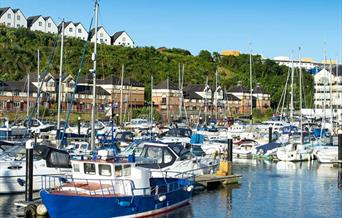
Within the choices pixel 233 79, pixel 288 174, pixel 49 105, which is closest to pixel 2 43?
pixel 49 105

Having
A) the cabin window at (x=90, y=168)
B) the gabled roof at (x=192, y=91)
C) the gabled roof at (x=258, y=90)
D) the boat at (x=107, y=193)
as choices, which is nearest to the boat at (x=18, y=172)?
the boat at (x=107, y=193)

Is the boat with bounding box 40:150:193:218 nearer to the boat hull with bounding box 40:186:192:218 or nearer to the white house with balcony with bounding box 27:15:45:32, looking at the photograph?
the boat hull with bounding box 40:186:192:218

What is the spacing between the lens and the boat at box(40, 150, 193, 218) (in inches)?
929

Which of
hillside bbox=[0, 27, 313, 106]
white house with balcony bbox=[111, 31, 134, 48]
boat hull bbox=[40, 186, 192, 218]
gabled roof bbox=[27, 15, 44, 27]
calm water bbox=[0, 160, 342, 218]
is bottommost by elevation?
calm water bbox=[0, 160, 342, 218]

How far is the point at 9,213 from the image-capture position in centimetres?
2716

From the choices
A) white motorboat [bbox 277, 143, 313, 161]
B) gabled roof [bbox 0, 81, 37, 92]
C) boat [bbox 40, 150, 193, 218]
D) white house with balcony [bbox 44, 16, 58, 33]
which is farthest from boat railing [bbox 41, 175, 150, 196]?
white house with balcony [bbox 44, 16, 58, 33]

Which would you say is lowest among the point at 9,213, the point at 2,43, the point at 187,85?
the point at 9,213

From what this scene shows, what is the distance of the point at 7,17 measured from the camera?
464ft

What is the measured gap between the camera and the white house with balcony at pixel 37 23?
146125mm

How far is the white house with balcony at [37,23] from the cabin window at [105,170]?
126m

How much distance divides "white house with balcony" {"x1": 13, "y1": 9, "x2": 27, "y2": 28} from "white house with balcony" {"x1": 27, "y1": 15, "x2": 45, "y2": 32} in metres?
1.90

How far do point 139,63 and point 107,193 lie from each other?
116934mm

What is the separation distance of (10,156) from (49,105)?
62.6m

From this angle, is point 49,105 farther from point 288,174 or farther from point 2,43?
point 288,174
